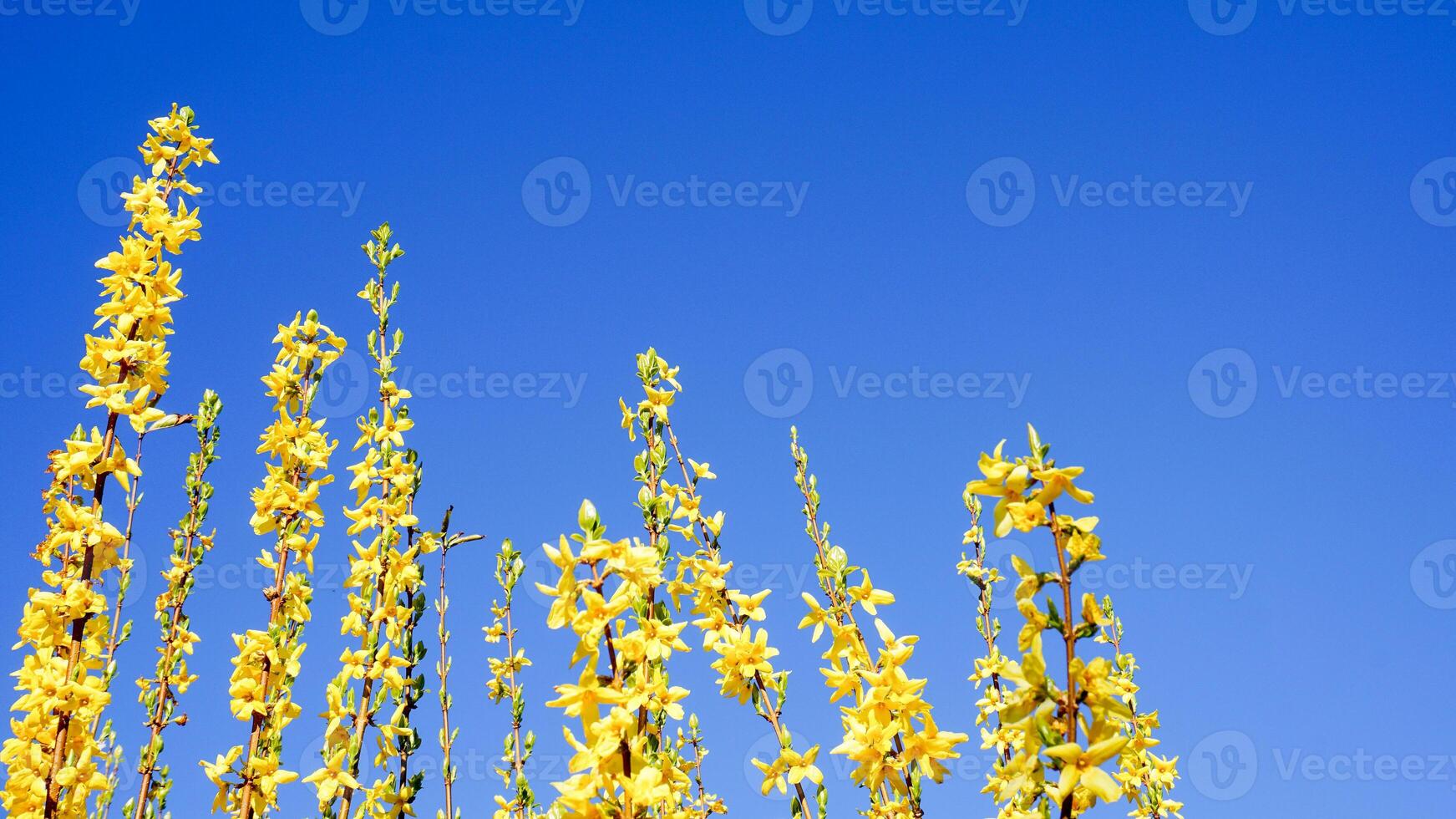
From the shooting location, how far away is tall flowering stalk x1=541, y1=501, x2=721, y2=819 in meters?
2.00

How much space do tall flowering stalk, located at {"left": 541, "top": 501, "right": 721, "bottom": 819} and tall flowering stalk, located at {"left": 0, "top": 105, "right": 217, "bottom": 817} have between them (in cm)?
167

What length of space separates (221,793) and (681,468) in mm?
2146

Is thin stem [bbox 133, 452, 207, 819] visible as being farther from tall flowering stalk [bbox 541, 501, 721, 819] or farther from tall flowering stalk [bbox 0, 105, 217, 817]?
tall flowering stalk [bbox 541, 501, 721, 819]

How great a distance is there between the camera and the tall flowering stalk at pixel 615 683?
6.57ft

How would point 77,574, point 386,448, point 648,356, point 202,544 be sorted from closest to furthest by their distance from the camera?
1. point 77,574
2. point 386,448
3. point 648,356
4. point 202,544

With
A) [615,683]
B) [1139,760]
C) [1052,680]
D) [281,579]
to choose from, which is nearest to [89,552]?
[281,579]

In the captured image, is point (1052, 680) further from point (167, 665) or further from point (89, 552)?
point (167, 665)

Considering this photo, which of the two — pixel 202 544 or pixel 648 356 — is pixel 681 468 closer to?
pixel 648 356

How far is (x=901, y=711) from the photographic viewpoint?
278 centimetres

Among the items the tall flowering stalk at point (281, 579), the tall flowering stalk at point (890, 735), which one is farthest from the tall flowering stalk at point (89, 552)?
the tall flowering stalk at point (890, 735)

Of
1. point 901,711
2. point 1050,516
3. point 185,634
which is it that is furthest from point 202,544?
point 1050,516

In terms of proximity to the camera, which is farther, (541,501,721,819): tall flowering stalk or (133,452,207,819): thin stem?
(133,452,207,819): thin stem

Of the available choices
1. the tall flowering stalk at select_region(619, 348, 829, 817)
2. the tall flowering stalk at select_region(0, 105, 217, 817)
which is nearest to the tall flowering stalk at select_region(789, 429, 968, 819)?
the tall flowering stalk at select_region(619, 348, 829, 817)

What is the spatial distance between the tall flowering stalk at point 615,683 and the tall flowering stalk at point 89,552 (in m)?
1.67
